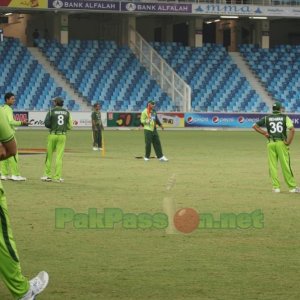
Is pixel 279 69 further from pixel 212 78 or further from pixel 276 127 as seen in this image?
pixel 276 127

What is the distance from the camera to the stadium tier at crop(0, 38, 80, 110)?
5278 centimetres

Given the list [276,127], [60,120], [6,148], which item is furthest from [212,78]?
[6,148]

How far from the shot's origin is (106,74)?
2269 inches

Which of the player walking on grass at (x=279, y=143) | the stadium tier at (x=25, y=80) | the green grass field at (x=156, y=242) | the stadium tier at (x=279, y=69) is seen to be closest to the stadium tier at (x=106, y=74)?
the stadium tier at (x=25, y=80)

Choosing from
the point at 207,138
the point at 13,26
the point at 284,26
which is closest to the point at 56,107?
the point at 207,138

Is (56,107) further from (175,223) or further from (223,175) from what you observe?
(175,223)

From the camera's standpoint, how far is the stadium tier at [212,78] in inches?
2285

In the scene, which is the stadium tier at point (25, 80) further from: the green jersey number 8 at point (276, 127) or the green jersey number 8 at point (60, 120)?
the green jersey number 8 at point (276, 127)

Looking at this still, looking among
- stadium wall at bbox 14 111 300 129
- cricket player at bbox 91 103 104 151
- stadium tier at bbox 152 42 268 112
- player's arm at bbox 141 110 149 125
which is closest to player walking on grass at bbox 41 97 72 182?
player's arm at bbox 141 110 149 125

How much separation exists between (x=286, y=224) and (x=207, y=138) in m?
30.4

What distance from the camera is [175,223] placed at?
12727mm

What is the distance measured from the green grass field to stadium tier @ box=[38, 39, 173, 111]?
31.7 meters

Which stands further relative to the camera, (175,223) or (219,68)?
(219,68)

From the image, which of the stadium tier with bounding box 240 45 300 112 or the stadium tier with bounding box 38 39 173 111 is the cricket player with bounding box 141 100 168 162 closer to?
the stadium tier with bounding box 38 39 173 111
